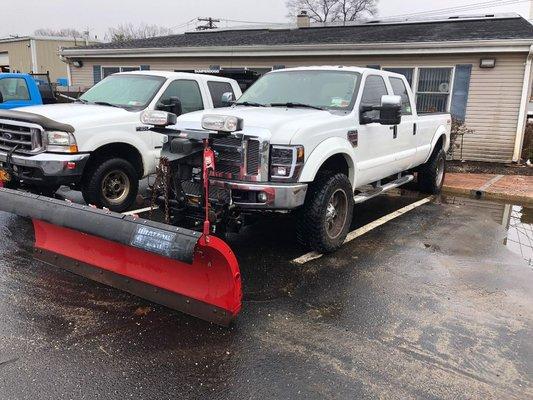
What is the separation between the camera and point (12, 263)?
16.1 ft

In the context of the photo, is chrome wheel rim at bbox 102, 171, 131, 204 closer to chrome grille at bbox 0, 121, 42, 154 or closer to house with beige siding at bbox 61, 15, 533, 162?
chrome grille at bbox 0, 121, 42, 154

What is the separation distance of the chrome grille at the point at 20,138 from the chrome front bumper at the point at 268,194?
2.64 m

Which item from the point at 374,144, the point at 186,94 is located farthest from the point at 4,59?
the point at 374,144

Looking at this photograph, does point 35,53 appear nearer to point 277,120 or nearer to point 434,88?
point 434,88

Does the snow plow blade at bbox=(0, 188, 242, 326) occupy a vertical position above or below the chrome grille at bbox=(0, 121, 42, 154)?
below

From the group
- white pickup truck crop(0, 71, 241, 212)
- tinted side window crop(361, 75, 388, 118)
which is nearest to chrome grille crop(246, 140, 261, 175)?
tinted side window crop(361, 75, 388, 118)

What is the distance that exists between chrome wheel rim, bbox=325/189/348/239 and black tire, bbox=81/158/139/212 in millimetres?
2933

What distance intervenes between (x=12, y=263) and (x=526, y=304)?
5.03m

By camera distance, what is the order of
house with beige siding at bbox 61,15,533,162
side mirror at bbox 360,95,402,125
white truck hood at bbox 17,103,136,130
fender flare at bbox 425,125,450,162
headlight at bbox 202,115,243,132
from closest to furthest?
headlight at bbox 202,115,243,132 < side mirror at bbox 360,95,402,125 < white truck hood at bbox 17,103,136,130 < fender flare at bbox 425,125,450,162 < house with beige siding at bbox 61,15,533,162

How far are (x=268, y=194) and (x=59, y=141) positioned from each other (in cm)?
292

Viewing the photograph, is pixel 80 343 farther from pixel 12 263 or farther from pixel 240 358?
pixel 12 263

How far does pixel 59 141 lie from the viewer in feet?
19.1

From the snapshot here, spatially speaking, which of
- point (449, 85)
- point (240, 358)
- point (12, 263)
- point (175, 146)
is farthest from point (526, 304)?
point (449, 85)

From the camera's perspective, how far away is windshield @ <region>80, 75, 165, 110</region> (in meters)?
7.05
